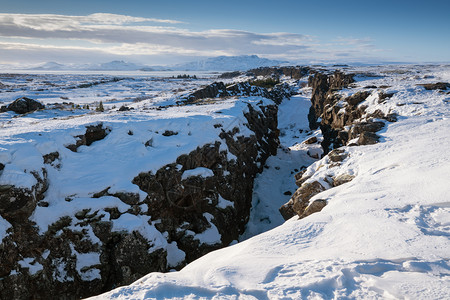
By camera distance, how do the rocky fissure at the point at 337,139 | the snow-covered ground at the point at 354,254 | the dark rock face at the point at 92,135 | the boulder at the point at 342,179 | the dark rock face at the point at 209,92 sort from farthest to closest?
1. the dark rock face at the point at 209,92
2. the dark rock face at the point at 92,135
3. the rocky fissure at the point at 337,139
4. the boulder at the point at 342,179
5. the snow-covered ground at the point at 354,254

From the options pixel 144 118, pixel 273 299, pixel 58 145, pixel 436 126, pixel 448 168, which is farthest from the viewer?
pixel 144 118

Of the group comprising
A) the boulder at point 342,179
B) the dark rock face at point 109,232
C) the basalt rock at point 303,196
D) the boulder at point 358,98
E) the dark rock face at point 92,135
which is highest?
the boulder at point 358,98

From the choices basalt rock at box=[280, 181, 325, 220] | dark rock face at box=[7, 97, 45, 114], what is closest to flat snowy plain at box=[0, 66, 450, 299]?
basalt rock at box=[280, 181, 325, 220]

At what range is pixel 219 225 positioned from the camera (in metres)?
20.2

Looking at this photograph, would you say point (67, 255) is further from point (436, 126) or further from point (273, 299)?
point (436, 126)

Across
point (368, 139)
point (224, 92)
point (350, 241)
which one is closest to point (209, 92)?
point (224, 92)

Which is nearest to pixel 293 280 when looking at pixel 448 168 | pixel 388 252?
pixel 388 252

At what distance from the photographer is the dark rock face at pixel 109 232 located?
498 inches

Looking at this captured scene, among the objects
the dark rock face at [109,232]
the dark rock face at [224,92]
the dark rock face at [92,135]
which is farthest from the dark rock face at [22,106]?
the dark rock face at [224,92]

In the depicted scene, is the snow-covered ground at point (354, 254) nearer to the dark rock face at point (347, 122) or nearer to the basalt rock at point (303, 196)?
the basalt rock at point (303, 196)

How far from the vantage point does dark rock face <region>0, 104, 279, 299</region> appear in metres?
12.7

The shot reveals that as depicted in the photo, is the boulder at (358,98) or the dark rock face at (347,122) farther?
the boulder at (358,98)

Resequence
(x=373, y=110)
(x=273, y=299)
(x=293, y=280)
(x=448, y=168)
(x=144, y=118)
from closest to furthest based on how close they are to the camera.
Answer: (x=273, y=299) < (x=293, y=280) < (x=448, y=168) < (x=144, y=118) < (x=373, y=110)

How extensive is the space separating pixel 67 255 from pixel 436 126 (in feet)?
81.2
